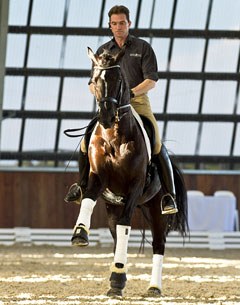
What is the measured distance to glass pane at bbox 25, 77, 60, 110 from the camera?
1455 centimetres

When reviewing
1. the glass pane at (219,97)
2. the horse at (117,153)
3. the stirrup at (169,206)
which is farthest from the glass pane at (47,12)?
the horse at (117,153)

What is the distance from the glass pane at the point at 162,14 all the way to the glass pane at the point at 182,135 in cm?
157

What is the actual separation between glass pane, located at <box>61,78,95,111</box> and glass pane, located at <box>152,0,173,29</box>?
1.43 metres

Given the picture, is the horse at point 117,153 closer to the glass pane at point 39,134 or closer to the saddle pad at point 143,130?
the saddle pad at point 143,130

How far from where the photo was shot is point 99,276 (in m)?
9.13

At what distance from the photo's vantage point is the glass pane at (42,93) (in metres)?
14.5

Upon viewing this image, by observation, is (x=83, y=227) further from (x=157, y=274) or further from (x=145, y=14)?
(x=145, y=14)

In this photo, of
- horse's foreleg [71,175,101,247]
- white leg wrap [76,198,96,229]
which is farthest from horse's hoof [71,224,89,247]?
white leg wrap [76,198,96,229]

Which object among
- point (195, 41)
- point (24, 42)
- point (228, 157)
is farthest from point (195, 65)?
point (24, 42)

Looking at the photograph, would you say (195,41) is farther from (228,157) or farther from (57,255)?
(57,255)

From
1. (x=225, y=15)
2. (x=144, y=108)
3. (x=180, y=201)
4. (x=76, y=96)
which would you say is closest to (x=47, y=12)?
(x=76, y=96)

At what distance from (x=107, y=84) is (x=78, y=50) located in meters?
8.25

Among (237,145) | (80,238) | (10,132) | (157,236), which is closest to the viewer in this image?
(80,238)

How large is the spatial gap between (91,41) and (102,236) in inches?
118
